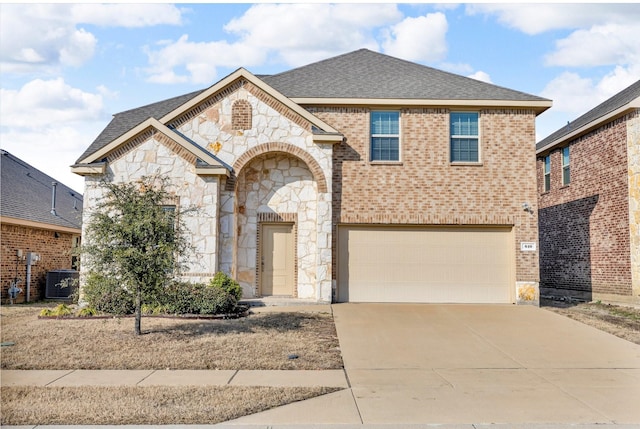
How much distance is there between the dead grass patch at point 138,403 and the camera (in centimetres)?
636

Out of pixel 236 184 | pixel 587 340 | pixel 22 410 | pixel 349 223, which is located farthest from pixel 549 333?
pixel 22 410

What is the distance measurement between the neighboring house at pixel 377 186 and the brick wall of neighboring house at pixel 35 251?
4663 mm

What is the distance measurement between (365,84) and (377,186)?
132 inches

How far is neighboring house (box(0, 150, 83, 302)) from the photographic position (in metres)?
18.4

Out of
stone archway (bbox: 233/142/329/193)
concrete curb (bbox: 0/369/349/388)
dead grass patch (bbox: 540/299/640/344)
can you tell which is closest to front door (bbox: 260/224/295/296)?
stone archway (bbox: 233/142/329/193)

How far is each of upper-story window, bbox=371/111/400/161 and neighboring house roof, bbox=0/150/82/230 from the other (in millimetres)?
8971

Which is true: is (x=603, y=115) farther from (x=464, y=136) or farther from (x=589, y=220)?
(x=464, y=136)

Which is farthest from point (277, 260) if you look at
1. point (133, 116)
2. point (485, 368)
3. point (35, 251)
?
point (35, 251)

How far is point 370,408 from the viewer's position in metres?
6.94

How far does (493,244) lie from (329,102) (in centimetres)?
638

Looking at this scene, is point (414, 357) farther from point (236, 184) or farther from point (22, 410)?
point (236, 184)

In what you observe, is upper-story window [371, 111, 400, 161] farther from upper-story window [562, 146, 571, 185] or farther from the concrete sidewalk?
upper-story window [562, 146, 571, 185]

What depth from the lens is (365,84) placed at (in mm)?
17766

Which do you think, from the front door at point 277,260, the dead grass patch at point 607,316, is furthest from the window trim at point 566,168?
the front door at point 277,260
